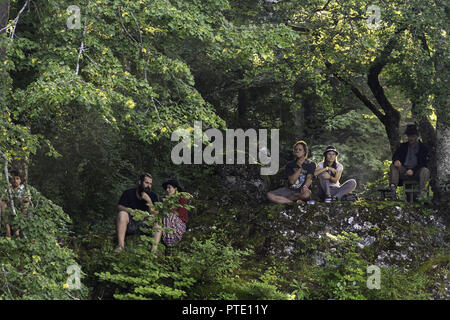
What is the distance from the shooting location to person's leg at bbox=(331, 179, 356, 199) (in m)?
11.4

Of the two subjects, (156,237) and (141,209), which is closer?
(156,237)

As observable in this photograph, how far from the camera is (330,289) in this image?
336 inches

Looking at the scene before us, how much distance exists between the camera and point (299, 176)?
11.3 meters

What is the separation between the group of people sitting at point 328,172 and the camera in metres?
11.3

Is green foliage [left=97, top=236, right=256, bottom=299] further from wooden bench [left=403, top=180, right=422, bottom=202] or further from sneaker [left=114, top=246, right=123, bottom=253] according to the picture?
wooden bench [left=403, top=180, right=422, bottom=202]

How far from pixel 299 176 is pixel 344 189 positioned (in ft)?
2.79

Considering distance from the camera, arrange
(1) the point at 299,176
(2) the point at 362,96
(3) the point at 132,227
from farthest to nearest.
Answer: (2) the point at 362,96 → (1) the point at 299,176 → (3) the point at 132,227

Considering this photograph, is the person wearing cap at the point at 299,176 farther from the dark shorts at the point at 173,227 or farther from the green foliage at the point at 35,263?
the green foliage at the point at 35,263

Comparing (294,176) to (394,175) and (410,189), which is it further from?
(410,189)

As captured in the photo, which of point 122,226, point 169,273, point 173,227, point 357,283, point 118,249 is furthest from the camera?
point 173,227

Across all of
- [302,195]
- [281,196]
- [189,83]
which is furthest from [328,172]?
[189,83]
